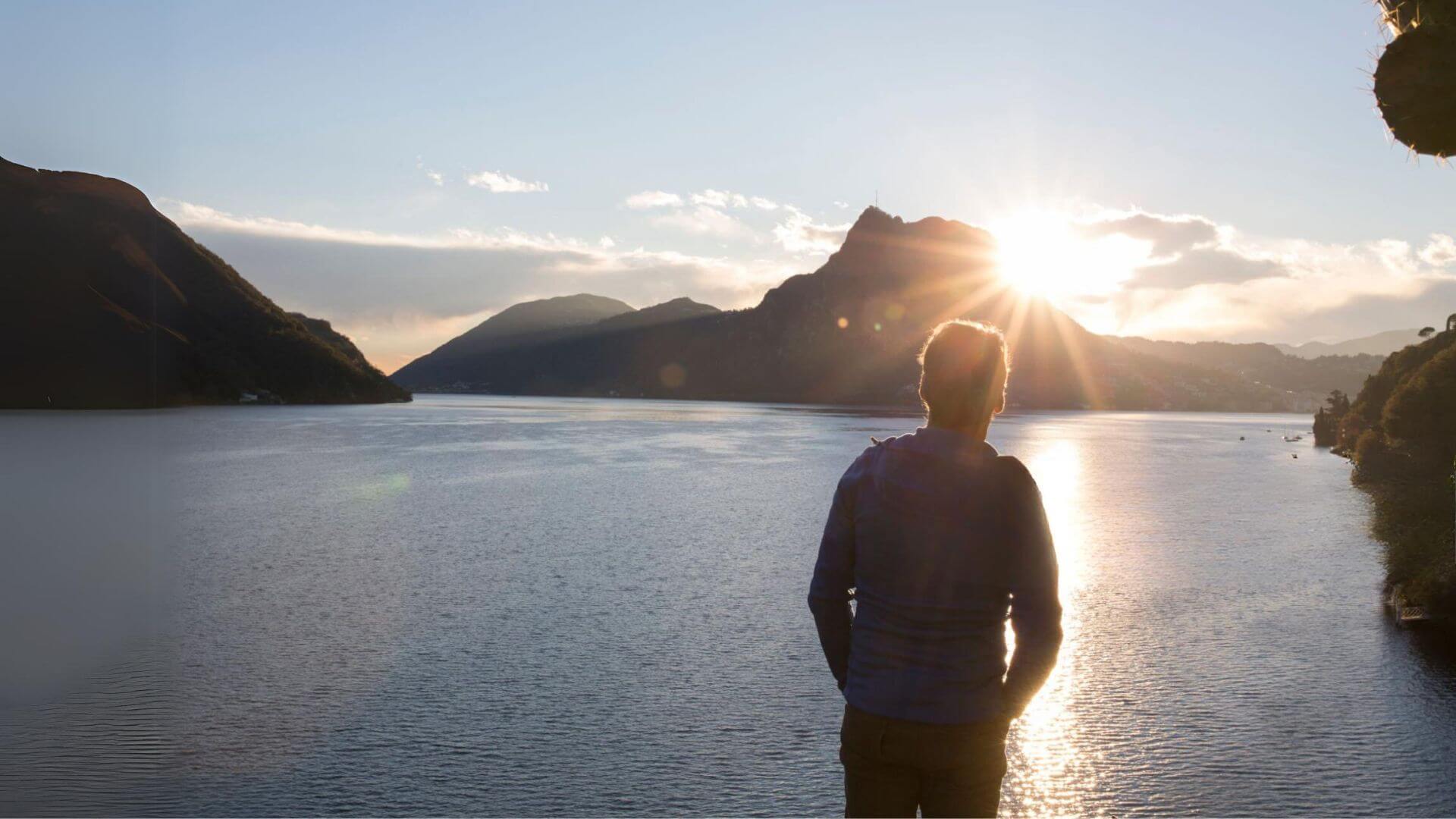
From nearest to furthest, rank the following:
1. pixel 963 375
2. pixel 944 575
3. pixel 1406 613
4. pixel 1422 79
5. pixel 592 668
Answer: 1. pixel 944 575
2. pixel 963 375
3. pixel 1422 79
4. pixel 592 668
5. pixel 1406 613

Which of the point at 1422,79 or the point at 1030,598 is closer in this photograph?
the point at 1030,598

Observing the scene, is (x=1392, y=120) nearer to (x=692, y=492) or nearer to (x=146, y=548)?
(x=146, y=548)

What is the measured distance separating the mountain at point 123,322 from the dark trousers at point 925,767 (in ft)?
533

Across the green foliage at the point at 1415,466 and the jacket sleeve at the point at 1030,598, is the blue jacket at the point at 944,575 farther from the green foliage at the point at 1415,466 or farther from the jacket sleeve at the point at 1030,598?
the green foliage at the point at 1415,466

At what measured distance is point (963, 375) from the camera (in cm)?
355

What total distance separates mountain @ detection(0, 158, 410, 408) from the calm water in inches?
5532

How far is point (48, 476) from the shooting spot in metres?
41.8

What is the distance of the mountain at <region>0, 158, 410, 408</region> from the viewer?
15112 cm

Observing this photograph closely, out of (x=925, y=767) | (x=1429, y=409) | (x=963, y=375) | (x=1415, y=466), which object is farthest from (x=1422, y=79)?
(x=1415, y=466)

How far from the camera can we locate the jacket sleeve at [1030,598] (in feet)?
11.0

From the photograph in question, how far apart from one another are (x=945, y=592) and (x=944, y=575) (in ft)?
0.20

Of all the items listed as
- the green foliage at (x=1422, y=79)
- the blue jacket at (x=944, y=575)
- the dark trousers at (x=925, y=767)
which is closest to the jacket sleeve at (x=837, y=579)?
the blue jacket at (x=944, y=575)

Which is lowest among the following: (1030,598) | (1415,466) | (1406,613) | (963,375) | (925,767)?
(1406,613)

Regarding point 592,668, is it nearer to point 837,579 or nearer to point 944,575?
point 837,579
